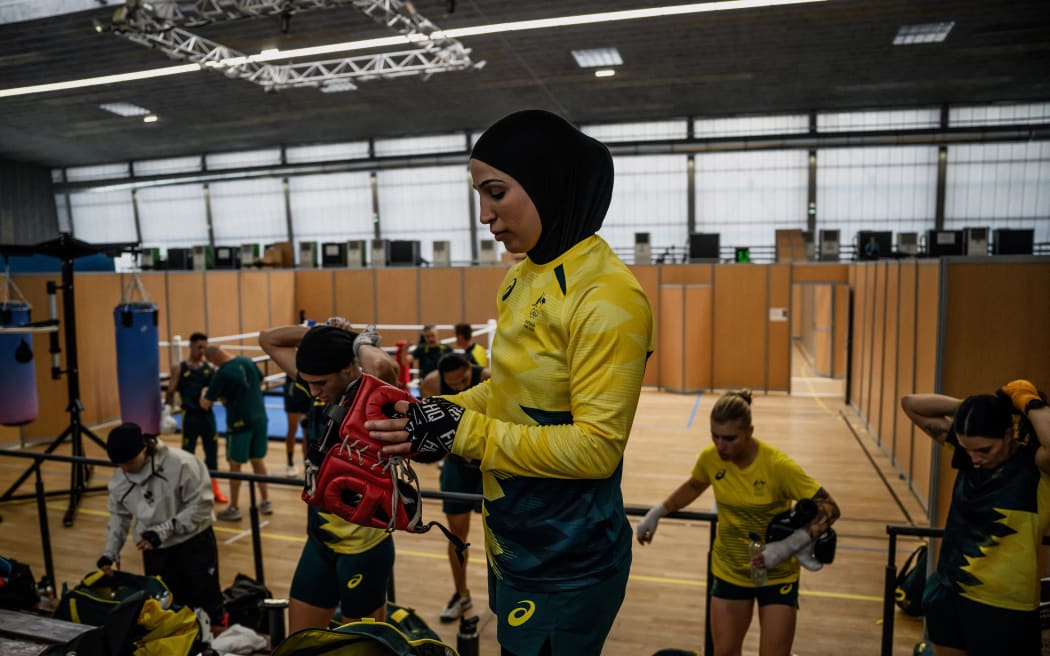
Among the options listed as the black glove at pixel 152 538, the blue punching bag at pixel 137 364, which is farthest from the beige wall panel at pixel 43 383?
the black glove at pixel 152 538

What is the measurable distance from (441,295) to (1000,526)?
44.2 ft

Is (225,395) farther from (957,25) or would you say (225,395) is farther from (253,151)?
(253,151)

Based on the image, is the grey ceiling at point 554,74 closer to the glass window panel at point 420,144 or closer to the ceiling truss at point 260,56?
the ceiling truss at point 260,56

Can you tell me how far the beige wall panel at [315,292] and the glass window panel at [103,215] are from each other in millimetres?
12291

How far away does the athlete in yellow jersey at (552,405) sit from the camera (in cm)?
116

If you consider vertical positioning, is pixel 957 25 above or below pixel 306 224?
above

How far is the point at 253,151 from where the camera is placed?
22.5 m

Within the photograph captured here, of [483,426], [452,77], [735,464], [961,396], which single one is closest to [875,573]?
[961,396]

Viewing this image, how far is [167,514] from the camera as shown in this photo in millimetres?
3906

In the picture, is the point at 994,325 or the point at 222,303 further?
the point at 222,303

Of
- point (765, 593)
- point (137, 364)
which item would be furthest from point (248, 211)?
point (765, 593)

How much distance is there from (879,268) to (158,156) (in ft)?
74.3

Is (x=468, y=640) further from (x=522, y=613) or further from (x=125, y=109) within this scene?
(x=125, y=109)

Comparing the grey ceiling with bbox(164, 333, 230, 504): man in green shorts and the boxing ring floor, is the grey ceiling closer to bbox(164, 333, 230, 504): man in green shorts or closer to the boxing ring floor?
bbox(164, 333, 230, 504): man in green shorts
